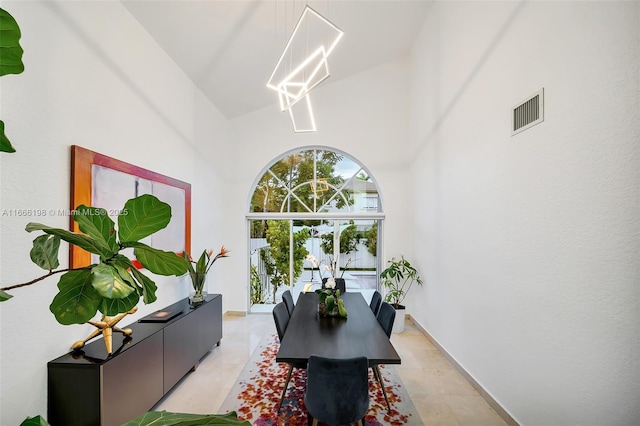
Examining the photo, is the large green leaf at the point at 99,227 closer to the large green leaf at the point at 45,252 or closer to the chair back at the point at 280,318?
the large green leaf at the point at 45,252

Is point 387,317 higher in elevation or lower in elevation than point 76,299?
lower

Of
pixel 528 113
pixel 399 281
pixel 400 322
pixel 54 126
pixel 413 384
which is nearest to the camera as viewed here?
pixel 54 126

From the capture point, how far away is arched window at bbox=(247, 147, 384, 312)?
5.46 m

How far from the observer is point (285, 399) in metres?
2.70

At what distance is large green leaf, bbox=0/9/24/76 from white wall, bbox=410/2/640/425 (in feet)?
8.08

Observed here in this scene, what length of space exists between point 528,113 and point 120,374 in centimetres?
376

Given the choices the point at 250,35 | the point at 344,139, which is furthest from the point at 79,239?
A: the point at 344,139

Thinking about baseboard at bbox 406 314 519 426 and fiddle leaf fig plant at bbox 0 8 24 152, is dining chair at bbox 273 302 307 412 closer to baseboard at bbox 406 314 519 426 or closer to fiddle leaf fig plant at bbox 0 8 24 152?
baseboard at bbox 406 314 519 426

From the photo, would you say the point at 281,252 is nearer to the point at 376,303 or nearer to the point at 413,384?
the point at 376,303

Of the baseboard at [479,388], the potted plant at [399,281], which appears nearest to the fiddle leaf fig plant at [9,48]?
the baseboard at [479,388]

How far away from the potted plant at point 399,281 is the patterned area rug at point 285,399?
49.8 inches

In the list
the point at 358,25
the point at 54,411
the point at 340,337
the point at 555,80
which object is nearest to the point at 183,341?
the point at 54,411

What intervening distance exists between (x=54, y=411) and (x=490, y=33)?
15.6 feet

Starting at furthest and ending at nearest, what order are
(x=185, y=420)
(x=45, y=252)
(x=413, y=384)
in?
(x=413, y=384) → (x=45, y=252) → (x=185, y=420)
